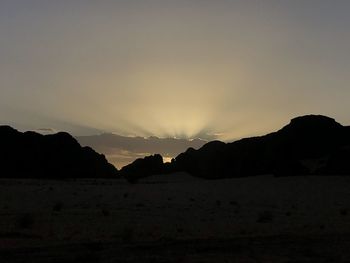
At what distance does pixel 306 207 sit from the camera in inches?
1219

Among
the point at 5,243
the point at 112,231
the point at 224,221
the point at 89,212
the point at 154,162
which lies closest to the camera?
the point at 5,243

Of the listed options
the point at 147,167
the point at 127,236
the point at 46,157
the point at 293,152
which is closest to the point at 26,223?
the point at 127,236

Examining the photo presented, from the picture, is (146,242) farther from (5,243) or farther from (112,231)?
(5,243)

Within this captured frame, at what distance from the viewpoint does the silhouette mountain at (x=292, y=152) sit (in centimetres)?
5794

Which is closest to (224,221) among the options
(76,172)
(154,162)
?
(154,162)

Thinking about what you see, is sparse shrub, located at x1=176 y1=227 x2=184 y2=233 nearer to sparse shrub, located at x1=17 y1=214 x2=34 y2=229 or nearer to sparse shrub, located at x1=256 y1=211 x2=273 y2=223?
sparse shrub, located at x1=256 y1=211 x2=273 y2=223

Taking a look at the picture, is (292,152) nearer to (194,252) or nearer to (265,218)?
(265,218)

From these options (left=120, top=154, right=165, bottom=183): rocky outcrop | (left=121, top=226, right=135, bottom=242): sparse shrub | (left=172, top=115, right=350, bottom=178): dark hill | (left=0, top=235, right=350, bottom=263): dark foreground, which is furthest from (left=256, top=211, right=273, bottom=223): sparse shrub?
(left=120, top=154, right=165, bottom=183): rocky outcrop

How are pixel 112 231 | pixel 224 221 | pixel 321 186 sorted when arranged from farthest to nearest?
1. pixel 321 186
2. pixel 224 221
3. pixel 112 231

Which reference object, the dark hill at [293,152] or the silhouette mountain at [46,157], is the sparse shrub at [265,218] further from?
the silhouette mountain at [46,157]

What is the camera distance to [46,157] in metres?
96.7

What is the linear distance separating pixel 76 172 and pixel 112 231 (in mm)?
81370

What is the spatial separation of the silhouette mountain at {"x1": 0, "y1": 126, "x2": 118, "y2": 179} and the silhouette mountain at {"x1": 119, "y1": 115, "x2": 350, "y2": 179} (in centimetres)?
2660

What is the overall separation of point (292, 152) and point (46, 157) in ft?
160
